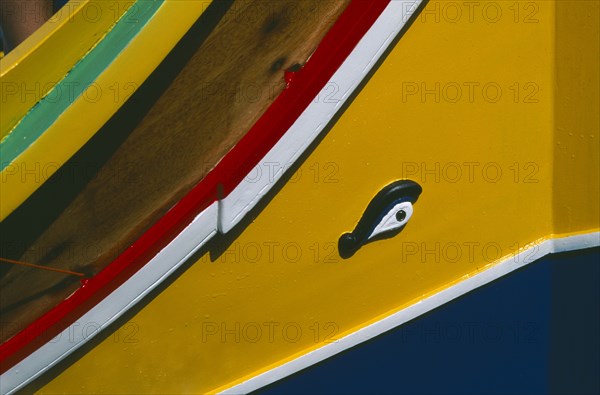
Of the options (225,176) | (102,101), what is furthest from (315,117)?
(102,101)

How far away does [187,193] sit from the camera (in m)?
1.25

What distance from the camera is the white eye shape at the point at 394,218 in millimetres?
1289

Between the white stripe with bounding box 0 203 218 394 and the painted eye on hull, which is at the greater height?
the painted eye on hull

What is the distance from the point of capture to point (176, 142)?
123 centimetres

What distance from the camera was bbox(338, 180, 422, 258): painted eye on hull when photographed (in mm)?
1281

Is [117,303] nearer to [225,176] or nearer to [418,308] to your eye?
[225,176]

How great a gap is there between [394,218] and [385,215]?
0.01 meters

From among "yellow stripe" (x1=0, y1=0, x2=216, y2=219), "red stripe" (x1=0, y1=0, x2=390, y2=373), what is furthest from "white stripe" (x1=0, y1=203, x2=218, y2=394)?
"yellow stripe" (x1=0, y1=0, x2=216, y2=219)

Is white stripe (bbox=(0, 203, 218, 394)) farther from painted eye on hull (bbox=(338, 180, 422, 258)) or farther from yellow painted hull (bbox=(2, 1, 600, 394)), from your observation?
painted eye on hull (bbox=(338, 180, 422, 258))

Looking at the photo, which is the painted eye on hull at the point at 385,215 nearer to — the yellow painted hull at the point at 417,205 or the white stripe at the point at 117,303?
the yellow painted hull at the point at 417,205

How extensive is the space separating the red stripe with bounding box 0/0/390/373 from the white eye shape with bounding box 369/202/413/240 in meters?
0.20

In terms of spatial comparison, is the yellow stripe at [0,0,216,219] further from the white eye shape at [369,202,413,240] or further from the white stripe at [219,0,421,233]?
the white eye shape at [369,202,413,240]

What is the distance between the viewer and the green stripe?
1.16 metres

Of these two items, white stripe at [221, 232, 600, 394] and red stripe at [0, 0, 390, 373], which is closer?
red stripe at [0, 0, 390, 373]
